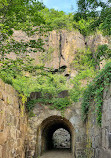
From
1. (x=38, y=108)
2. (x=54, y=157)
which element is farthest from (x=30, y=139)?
(x=54, y=157)

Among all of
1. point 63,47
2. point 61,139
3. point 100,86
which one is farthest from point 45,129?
point 63,47

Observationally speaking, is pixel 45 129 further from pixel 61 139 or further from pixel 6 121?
pixel 61 139

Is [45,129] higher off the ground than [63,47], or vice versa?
[63,47]

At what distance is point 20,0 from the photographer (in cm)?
520

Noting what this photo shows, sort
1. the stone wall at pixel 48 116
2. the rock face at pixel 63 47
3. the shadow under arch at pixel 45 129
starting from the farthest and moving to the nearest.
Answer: the rock face at pixel 63 47 → the shadow under arch at pixel 45 129 → the stone wall at pixel 48 116

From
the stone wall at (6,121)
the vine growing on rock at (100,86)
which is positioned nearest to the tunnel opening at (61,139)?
the vine growing on rock at (100,86)

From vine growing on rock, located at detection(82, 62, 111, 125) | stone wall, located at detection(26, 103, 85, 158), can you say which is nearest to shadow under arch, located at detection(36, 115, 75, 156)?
stone wall, located at detection(26, 103, 85, 158)

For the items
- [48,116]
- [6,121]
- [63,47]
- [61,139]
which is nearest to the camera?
[6,121]

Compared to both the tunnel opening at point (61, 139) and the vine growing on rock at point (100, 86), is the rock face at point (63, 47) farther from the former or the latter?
the vine growing on rock at point (100, 86)

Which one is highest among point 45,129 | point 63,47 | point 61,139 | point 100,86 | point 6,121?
point 63,47

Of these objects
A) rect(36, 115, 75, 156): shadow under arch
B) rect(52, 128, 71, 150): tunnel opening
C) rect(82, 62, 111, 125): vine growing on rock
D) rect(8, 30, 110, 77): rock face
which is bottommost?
rect(52, 128, 71, 150): tunnel opening

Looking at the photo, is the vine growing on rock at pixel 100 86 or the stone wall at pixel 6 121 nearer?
the vine growing on rock at pixel 100 86

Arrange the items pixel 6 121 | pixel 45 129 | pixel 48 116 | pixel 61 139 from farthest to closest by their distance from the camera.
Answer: pixel 61 139 → pixel 45 129 → pixel 48 116 → pixel 6 121

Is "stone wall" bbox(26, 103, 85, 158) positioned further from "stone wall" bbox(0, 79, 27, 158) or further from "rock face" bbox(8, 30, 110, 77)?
"rock face" bbox(8, 30, 110, 77)
